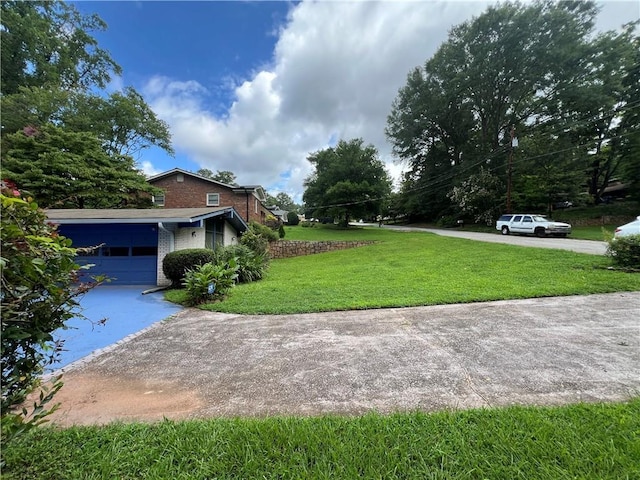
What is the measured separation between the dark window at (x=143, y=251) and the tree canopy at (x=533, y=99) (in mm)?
26326

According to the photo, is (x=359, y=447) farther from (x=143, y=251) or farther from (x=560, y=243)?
(x=560, y=243)

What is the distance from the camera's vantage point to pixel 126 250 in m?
9.56

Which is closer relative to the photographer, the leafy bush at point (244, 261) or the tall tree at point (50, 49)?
the leafy bush at point (244, 261)

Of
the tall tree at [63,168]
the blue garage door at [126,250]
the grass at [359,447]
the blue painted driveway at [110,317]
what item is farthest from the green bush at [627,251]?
the tall tree at [63,168]

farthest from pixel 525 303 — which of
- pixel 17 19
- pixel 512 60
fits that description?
pixel 512 60

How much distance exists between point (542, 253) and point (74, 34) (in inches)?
1352

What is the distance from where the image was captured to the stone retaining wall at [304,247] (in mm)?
18141

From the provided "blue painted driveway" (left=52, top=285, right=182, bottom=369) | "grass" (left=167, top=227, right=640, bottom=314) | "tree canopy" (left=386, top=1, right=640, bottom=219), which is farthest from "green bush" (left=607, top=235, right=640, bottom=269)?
"tree canopy" (left=386, top=1, right=640, bottom=219)

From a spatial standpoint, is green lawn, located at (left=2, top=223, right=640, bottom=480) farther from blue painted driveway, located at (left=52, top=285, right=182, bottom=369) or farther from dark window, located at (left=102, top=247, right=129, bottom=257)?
dark window, located at (left=102, top=247, right=129, bottom=257)

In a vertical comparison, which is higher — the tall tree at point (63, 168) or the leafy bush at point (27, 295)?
the tall tree at point (63, 168)

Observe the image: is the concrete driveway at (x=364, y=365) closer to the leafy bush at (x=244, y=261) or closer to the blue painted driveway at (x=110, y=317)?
the blue painted driveway at (x=110, y=317)

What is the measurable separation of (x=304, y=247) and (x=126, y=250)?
10.6m

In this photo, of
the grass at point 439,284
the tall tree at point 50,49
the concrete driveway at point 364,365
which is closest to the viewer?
the concrete driveway at point 364,365

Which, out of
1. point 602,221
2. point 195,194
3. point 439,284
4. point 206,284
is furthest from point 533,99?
point 206,284
